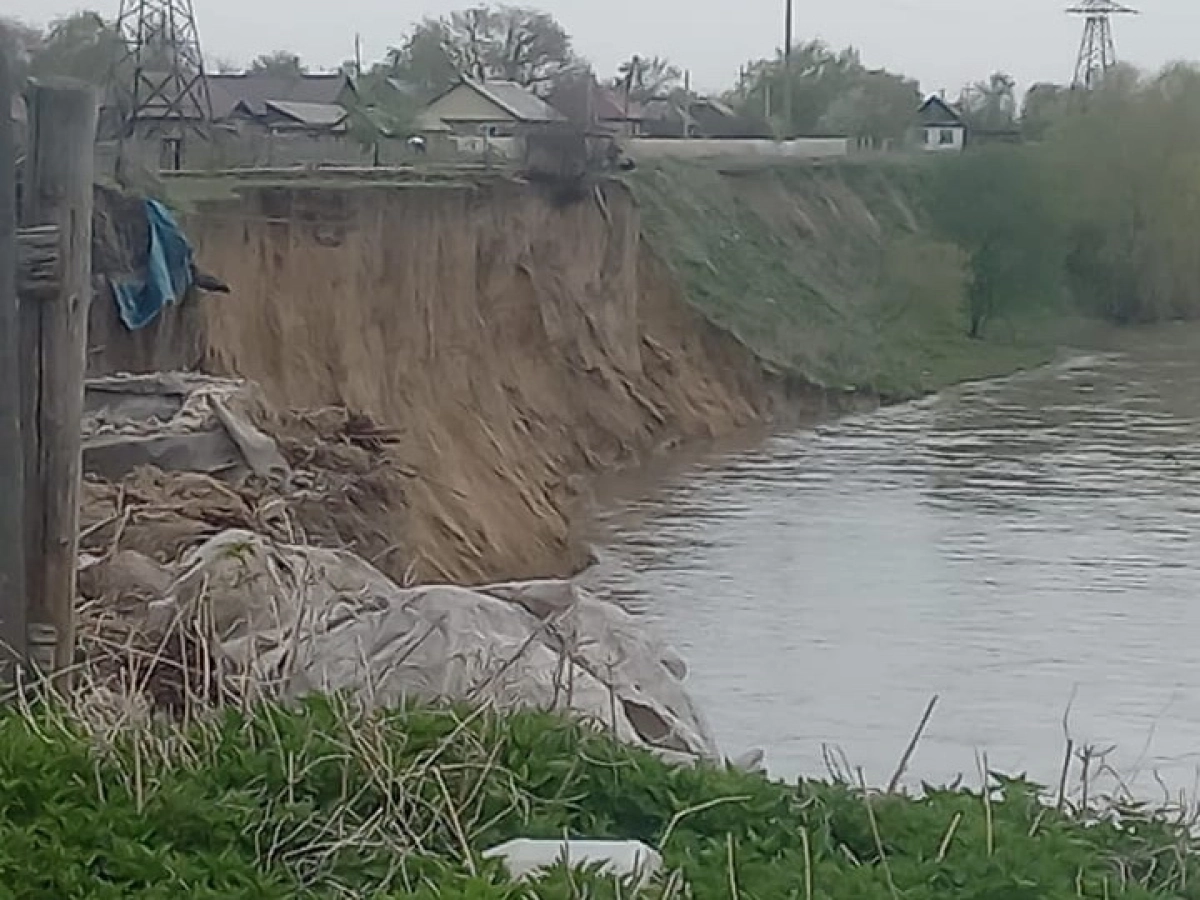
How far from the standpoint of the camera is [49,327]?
5.30 metres

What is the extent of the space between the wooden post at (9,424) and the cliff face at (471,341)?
13476mm

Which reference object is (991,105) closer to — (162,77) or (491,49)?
(491,49)

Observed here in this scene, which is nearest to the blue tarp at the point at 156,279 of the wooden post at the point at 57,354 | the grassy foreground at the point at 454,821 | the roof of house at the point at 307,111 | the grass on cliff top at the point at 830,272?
the wooden post at the point at 57,354


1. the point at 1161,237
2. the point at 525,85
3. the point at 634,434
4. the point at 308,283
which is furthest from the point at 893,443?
the point at 525,85

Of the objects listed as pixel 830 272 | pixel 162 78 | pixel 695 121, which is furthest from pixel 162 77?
pixel 695 121

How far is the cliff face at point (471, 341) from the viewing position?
24.7 metres

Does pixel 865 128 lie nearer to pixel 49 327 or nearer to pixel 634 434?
pixel 634 434

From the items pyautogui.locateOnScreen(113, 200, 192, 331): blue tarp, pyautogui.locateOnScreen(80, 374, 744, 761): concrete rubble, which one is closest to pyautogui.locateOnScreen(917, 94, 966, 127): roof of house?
pyautogui.locateOnScreen(113, 200, 192, 331): blue tarp

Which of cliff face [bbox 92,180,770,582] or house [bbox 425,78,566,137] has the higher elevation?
house [bbox 425,78,566,137]

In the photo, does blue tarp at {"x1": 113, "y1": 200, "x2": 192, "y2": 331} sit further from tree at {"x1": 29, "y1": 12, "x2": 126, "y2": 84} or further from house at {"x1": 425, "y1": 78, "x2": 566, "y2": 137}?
house at {"x1": 425, "y1": 78, "x2": 566, "y2": 137}

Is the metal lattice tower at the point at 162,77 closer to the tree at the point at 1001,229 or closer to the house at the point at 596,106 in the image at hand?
the house at the point at 596,106

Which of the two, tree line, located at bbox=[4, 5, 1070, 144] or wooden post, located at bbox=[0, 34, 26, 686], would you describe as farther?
tree line, located at bbox=[4, 5, 1070, 144]

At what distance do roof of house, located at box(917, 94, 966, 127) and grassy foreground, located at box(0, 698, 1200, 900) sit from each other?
79.5m

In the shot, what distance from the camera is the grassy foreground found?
400 centimetres
